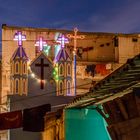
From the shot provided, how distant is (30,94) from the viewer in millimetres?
26234

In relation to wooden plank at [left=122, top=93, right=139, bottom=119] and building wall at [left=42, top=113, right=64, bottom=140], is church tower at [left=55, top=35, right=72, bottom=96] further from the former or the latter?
wooden plank at [left=122, top=93, right=139, bottom=119]

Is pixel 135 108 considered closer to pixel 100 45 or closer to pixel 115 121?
pixel 115 121

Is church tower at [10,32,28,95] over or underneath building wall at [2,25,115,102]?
underneath

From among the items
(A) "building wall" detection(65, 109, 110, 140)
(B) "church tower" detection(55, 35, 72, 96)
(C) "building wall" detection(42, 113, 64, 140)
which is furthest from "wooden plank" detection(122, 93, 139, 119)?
(B) "church tower" detection(55, 35, 72, 96)

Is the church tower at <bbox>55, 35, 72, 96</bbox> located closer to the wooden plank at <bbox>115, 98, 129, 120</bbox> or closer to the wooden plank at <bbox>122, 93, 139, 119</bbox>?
the wooden plank at <bbox>115, 98, 129, 120</bbox>

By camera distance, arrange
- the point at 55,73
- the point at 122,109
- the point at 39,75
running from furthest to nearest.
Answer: the point at 55,73
the point at 39,75
the point at 122,109

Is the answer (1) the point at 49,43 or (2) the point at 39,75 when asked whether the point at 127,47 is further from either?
(2) the point at 39,75

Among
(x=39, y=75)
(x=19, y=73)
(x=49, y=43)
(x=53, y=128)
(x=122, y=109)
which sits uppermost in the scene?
(x=49, y=43)

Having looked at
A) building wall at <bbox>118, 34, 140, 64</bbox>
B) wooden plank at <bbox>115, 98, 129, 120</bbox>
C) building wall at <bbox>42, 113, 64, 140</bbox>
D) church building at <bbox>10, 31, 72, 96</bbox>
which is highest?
building wall at <bbox>118, 34, 140, 64</bbox>

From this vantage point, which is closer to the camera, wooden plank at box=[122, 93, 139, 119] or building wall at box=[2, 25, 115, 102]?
wooden plank at box=[122, 93, 139, 119]

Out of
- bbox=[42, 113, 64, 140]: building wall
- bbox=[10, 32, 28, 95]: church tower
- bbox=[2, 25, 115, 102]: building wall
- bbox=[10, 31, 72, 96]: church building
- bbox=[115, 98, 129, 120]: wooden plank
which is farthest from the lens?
bbox=[2, 25, 115, 102]: building wall

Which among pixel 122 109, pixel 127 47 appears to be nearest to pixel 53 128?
pixel 122 109

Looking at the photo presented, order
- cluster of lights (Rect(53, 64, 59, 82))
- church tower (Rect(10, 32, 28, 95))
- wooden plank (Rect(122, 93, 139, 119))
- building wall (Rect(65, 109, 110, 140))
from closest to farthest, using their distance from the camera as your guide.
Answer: wooden plank (Rect(122, 93, 139, 119))
building wall (Rect(65, 109, 110, 140))
church tower (Rect(10, 32, 28, 95))
cluster of lights (Rect(53, 64, 59, 82))

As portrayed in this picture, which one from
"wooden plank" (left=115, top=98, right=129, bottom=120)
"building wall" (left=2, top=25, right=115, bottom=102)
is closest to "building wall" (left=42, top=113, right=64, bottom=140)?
"wooden plank" (left=115, top=98, right=129, bottom=120)
